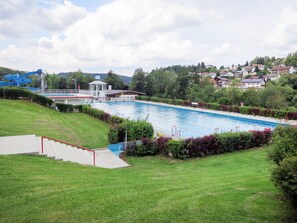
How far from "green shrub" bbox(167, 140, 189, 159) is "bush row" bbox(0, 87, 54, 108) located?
24.6 m

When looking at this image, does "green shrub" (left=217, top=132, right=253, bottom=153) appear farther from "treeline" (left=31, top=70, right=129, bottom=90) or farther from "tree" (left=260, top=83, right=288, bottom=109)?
"treeline" (left=31, top=70, right=129, bottom=90)

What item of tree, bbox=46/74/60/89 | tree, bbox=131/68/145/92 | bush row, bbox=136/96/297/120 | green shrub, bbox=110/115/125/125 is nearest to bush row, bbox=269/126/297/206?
green shrub, bbox=110/115/125/125

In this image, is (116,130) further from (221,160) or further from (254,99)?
(254,99)

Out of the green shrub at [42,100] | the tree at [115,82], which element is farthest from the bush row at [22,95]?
the tree at [115,82]

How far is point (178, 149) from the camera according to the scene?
459 inches

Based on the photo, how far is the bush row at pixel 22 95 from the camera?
30859 millimetres

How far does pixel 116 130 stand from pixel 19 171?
28.5 feet

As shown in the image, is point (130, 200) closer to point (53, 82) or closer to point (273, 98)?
point (273, 98)

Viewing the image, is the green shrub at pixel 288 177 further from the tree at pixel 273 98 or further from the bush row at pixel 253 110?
the tree at pixel 273 98

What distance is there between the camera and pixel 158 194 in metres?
4.99

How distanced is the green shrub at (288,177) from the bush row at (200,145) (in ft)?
26.0

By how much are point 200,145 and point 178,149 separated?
1116 millimetres

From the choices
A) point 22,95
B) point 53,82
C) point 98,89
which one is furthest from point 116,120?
point 53,82

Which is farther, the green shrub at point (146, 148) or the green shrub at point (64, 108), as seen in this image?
the green shrub at point (64, 108)
